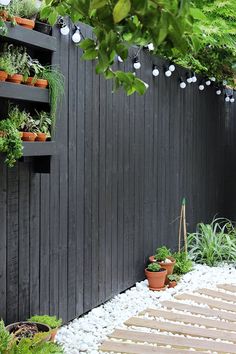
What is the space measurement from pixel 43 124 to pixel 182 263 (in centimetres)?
282

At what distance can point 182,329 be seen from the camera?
4.02m

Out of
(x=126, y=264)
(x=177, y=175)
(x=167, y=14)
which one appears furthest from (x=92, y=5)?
(x=177, y=175)

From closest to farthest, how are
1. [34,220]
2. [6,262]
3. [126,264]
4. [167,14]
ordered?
[167,14]
[6,262]
[34,220]
[126,264]

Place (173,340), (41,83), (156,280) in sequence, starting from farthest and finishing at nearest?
(156,280) → (173,340) → (41,83)

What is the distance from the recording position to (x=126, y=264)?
500cm

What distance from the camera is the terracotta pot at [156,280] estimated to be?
16.7 ft

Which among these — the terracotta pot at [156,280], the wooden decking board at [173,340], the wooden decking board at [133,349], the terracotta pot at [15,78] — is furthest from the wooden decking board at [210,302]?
the terracotta pot at [15,78]

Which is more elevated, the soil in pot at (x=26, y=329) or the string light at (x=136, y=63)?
the string light at (x=136, y=63)

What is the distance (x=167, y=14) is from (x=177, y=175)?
5223 millimetres

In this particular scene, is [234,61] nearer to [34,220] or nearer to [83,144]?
[83,144]

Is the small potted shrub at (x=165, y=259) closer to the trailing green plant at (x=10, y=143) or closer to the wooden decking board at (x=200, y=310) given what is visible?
the wooden decking board at (x=200, y=310)

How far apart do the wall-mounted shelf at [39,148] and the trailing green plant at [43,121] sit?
3.3 inches

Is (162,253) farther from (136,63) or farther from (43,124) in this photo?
(43,124)

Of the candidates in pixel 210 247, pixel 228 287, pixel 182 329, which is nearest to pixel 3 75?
pixel 182 329
